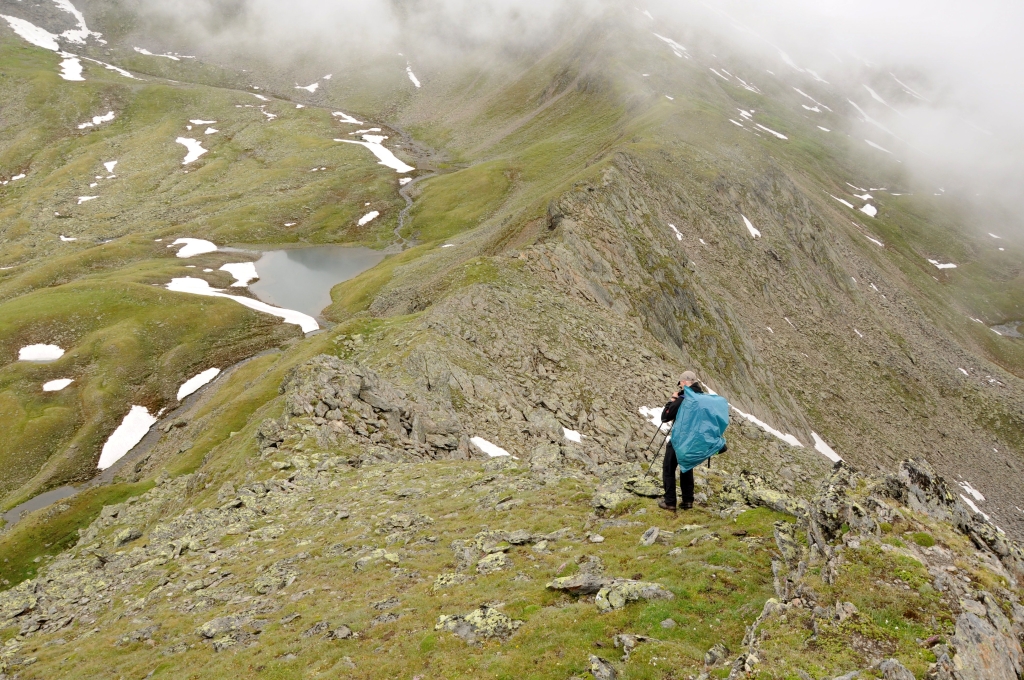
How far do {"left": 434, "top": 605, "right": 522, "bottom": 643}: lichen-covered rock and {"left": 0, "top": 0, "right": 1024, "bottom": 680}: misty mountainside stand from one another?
0.10 meters

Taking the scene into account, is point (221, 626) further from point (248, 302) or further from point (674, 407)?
point (248, 302)

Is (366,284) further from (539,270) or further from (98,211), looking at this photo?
(98,211)

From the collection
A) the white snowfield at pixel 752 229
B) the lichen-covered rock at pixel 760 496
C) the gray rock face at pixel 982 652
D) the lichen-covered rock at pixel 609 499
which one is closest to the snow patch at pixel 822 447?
the white snowfield at pixel 752 229

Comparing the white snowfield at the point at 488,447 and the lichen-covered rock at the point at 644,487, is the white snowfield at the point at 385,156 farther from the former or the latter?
the lichen-covered rock at the point at 644,487

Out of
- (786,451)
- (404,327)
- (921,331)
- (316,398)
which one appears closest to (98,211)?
(404,327)

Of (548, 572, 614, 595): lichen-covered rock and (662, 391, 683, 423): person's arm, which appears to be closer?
(548, 572, 614, 595): lichen-covered rock

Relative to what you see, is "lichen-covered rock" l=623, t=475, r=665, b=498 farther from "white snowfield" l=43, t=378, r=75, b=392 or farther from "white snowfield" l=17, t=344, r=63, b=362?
"white snowfield" l=17, t=344, r=63, b=362

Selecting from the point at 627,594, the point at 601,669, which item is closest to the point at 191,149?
the point at 627,594

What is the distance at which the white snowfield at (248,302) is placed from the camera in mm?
87250

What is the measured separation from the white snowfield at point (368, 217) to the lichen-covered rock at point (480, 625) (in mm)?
134781

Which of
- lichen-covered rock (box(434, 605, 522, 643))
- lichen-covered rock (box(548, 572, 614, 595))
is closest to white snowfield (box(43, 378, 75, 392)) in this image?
lichen-covered rock (box(434, 605, 522, 643))

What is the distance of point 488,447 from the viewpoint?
131 ft

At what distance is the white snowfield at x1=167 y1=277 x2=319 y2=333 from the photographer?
8725cm

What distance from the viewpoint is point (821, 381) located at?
84.6 metres
